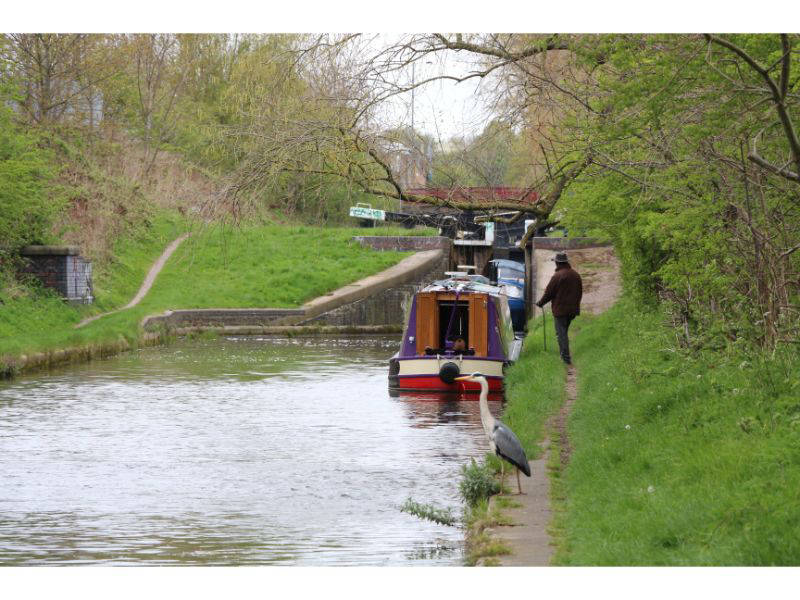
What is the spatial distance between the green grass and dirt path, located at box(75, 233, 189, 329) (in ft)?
63.2

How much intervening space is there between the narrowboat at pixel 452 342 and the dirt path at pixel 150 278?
1053cm

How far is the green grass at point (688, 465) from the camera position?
22.0 ft

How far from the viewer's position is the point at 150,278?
36938 millimetres

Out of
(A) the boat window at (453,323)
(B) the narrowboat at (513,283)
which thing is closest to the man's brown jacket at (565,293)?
(A) the boat window at (453,323)

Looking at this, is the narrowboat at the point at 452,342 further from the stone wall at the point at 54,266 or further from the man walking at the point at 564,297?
the stone wall at the point at 54,266

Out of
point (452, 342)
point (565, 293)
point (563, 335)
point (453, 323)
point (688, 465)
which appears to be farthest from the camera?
point (453, 323)

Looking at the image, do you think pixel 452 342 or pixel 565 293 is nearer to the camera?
pixel 565 293

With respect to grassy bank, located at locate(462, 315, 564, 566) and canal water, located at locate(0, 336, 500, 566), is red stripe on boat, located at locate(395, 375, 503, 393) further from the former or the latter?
grassy bank, located at locate(462, 315, 564, 566)

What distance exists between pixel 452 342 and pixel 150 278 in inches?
705

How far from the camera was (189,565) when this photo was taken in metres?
8.63

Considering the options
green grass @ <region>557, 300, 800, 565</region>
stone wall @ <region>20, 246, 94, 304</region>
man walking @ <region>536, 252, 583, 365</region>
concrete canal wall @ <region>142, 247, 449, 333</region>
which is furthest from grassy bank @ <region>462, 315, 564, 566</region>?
stone wall @ <region>20, 246, 94, 304</region>

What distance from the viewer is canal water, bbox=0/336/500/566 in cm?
932

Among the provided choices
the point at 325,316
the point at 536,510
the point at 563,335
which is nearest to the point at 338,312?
the point at 325,316

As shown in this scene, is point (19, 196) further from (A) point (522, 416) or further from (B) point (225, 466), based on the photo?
(A) point (522, 416)
